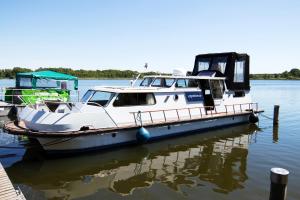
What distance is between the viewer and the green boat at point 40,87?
22.1 m

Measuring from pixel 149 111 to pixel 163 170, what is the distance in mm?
3473

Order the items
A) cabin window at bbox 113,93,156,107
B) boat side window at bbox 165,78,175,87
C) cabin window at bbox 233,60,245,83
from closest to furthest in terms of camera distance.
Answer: cabin window at bbox 113,93,156,107, boat side window at bbox 165,78,175,87, cabin window at bbox 233,60,245,83

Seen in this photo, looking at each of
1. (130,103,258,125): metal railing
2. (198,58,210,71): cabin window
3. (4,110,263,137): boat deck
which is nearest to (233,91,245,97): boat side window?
(130,103,258,125): metal railing

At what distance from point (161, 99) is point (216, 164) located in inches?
164

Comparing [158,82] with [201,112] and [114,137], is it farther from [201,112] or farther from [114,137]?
[114,137]

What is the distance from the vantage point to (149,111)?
1302cm

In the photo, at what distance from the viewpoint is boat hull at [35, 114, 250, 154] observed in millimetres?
10523

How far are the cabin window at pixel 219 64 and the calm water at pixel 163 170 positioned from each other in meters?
4.84

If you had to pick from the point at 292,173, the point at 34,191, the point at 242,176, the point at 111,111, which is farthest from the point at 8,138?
the point at 292,173

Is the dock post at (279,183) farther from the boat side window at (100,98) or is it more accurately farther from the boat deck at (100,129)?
the boat side window at (100,98)

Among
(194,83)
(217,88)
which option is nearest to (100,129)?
(194,83)

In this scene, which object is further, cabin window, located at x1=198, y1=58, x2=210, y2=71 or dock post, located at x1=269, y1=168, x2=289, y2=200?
cabin window, located at x1=198, y1=58, x2=210, y2=71

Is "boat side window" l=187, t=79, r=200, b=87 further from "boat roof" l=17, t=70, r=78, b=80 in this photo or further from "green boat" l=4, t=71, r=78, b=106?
"boat roof" l=17, t=70, r=78, b=80

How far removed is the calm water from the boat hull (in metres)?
0.31
